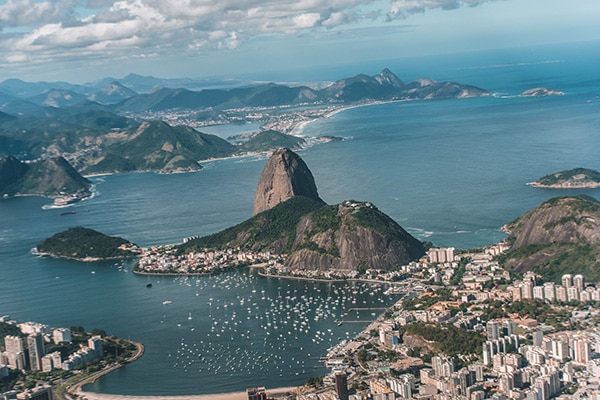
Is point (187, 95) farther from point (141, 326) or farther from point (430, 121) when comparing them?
point (141, 326)

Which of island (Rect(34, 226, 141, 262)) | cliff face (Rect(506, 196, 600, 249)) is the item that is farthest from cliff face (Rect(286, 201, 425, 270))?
island (Rect(34, 226, 141, 262))

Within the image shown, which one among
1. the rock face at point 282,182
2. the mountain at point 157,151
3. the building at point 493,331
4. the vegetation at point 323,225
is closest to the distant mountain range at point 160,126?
the mountain at point 157,151

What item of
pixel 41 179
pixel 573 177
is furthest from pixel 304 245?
pixel 41 179

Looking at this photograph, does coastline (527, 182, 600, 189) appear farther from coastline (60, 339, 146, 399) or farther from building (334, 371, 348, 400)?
building (334, 371, 348, 400)

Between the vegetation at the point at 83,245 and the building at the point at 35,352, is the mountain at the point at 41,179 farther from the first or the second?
the building at the point at 35,352

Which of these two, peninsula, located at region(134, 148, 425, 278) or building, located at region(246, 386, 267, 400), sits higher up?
peninsula, located at region(134, 148, 425, 278)

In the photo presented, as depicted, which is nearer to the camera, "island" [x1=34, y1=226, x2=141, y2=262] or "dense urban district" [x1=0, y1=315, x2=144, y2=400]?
"dense urban district" [x1=0, y1=315, x2=144, y2=400]

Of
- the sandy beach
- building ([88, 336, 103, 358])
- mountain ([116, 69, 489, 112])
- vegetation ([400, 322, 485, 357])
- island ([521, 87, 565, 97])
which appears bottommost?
the sandy beach

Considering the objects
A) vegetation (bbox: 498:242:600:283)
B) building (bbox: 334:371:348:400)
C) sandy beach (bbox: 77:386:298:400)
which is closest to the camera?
building (bbox: 334:371:348:400)
